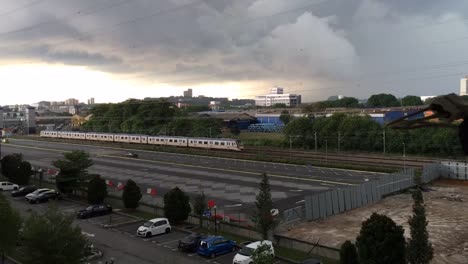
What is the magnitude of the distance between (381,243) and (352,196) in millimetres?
13693

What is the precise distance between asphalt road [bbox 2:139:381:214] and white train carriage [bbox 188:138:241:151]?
4160mm

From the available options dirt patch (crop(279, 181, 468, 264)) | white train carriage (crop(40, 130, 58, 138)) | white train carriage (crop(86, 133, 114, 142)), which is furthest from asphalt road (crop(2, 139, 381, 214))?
white train carriage (crop(40, 130, 58, 138))

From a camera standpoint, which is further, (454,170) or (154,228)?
(454,170)

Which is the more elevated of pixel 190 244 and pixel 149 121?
pixel 149 121

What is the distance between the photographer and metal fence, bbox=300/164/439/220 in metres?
24.4

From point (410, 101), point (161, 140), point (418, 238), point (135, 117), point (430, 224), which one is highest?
point (410, 101)

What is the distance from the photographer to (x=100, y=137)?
8319 centimetres

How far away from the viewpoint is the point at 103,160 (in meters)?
53.3

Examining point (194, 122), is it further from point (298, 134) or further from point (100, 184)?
point (100, 184)

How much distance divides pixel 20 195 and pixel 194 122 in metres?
44.9

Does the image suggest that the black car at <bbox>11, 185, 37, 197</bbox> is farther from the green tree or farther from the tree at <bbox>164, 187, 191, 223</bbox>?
the green tree

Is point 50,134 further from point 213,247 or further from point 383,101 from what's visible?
point 383,101

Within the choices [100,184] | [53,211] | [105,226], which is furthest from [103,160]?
[53,211]

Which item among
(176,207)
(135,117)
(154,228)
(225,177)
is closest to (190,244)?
(154,228)
